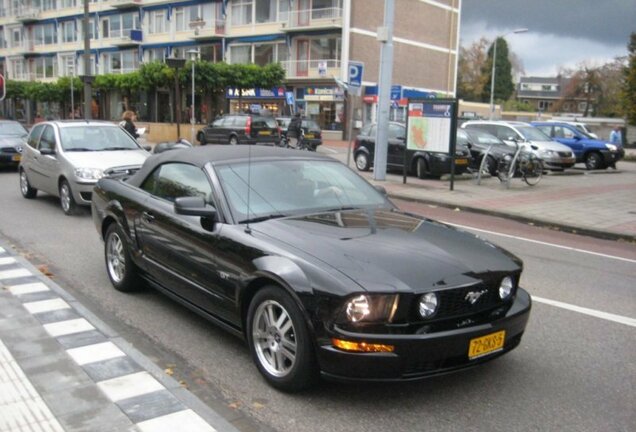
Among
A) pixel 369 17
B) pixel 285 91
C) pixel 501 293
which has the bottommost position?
pixel 501 293

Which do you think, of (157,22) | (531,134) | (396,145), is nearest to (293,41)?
(157,22)

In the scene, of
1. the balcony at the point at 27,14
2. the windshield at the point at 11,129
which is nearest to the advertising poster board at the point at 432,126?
the windshield at the point at 11,129

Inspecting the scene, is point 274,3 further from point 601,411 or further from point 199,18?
point 601,411

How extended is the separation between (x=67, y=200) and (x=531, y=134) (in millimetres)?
16379

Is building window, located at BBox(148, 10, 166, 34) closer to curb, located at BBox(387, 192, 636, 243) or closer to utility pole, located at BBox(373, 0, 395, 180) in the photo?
utility pole, located at BBox(373, 0, 395, 180)

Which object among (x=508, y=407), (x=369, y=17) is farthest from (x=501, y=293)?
(x=369, y=17)

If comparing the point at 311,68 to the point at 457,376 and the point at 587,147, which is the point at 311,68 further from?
the point at 457,376

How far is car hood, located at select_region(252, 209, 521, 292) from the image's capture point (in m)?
3.66

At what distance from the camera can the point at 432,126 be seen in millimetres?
15938

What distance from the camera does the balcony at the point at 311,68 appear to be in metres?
46.2

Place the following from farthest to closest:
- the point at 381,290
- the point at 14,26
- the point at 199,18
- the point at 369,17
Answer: the point at 14,26 → the point at 199,18 → the point at 369,17 → the point at 381,290

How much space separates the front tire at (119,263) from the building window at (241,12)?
47.5 meters

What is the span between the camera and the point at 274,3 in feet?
162

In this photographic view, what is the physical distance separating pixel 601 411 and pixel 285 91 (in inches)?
1840
